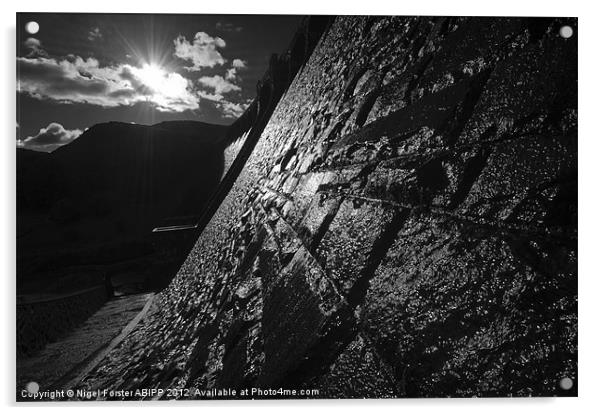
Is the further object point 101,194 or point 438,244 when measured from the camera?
point 101,194

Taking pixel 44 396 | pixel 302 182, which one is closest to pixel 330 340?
pixel 302 182

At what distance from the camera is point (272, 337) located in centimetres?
103

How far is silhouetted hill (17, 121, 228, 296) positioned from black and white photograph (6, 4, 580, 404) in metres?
0.03

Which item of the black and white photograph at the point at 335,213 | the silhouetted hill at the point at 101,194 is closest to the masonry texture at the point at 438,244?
the black and white photograph at the point at 335,213

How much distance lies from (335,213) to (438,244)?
0.39m

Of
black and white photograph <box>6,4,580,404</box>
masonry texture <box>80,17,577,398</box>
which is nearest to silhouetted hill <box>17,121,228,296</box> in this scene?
black and white photograph <box>6,4,580,404</box>

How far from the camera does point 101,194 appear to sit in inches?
118

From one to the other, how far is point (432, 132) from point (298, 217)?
2.01 feet

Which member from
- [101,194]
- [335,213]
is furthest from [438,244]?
[101,194]

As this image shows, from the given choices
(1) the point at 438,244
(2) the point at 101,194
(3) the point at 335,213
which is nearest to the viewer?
(1) the point at 438,244

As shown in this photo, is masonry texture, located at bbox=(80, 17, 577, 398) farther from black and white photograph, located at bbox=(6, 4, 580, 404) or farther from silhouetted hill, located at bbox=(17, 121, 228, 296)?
silhouetted hill, located at bbox=(17, 121, 228, 296)

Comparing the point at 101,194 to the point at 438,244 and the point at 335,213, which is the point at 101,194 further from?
the point at 438,244

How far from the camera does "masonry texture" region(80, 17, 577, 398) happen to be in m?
0.71

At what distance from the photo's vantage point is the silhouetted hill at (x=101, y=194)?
188 cm
